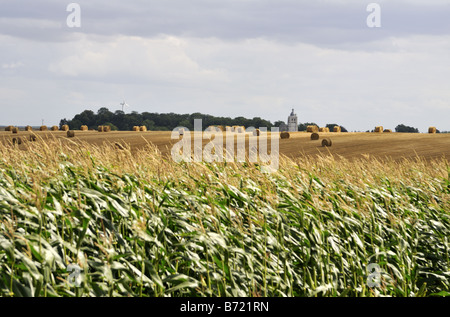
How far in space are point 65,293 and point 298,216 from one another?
13.3 feet

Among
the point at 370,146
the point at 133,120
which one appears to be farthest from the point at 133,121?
the point at 370,146

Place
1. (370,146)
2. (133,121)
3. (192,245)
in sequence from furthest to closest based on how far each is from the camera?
(133,121) → (370,146) → (192,245)

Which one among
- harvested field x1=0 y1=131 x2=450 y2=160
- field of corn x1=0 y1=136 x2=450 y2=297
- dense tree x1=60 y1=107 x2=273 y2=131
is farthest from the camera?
dense tree x1=60 y1=107 x2=273 y2=131

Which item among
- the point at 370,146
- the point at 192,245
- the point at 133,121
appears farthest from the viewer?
the point at 133,121

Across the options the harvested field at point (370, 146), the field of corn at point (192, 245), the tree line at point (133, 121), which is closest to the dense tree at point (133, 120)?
the tree line at point (133, 121)

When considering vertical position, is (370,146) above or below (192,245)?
above

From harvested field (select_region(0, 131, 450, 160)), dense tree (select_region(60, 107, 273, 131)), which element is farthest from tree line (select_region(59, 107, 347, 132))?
harvested field (select_region(0, 131, 450, 160))

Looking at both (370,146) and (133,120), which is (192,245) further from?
(133,120)

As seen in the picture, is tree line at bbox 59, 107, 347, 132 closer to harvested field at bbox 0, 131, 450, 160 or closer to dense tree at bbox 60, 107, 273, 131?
dense tree at bbox 60, 107, 273, 131

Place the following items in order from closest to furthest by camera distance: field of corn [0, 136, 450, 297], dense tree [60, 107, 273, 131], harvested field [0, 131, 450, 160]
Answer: field of corn [0, 136, 450, 297]
harvested field [0, 131, 450, 160]
dense tree [60, 107, 273, 131]

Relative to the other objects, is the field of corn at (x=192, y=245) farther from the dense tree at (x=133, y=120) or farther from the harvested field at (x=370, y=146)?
the dense tree at (x=133, y=120)
